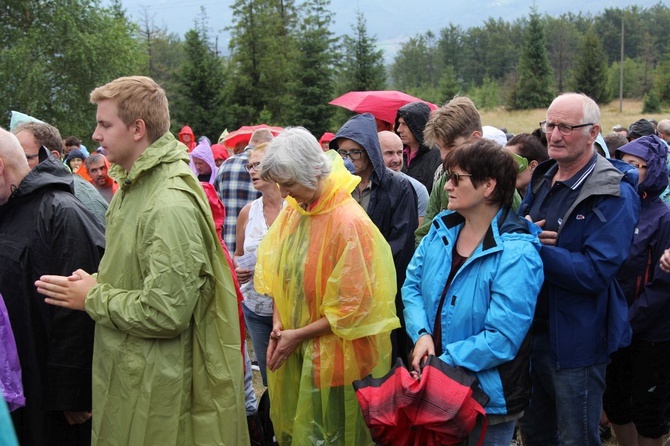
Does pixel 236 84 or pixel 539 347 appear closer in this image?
pixel 539 347

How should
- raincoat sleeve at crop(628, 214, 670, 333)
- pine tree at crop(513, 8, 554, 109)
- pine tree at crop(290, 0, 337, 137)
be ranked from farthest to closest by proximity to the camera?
pine tree at crop(513, 8, 554, 109), pine tree at crop(290, 0, 337, 137), raincoat sleeve at crop(628, 214, 670, 333)

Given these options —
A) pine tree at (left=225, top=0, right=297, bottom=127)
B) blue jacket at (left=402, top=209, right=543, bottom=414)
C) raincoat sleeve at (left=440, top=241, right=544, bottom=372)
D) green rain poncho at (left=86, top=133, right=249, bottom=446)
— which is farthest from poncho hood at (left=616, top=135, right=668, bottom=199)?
pine tree at (left=225, top=0, right=297, bottom=127)

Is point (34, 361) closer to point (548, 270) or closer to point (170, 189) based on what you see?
point (170, 189)

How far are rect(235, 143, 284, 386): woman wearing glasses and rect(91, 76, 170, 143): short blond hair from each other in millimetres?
1330

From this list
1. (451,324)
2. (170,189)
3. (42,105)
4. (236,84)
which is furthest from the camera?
(236,84)

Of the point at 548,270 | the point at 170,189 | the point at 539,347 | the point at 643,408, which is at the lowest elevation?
the point at 643,408

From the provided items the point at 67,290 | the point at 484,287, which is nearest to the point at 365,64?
the point at 484,287

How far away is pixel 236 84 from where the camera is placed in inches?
1222

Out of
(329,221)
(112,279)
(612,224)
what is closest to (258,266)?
(329,221)

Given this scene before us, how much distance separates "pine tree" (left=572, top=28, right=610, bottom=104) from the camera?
4888cm

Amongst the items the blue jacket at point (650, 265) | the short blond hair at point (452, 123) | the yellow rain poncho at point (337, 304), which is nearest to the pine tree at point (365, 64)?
the short blond hair at point (452, 123)

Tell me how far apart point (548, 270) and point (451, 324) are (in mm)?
503

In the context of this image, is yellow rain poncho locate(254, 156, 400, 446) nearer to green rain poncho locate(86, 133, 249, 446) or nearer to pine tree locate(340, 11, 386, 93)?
green rain poncho locate(86, 133, 249, 446)

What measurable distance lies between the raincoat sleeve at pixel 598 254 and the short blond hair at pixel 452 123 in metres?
1.34
